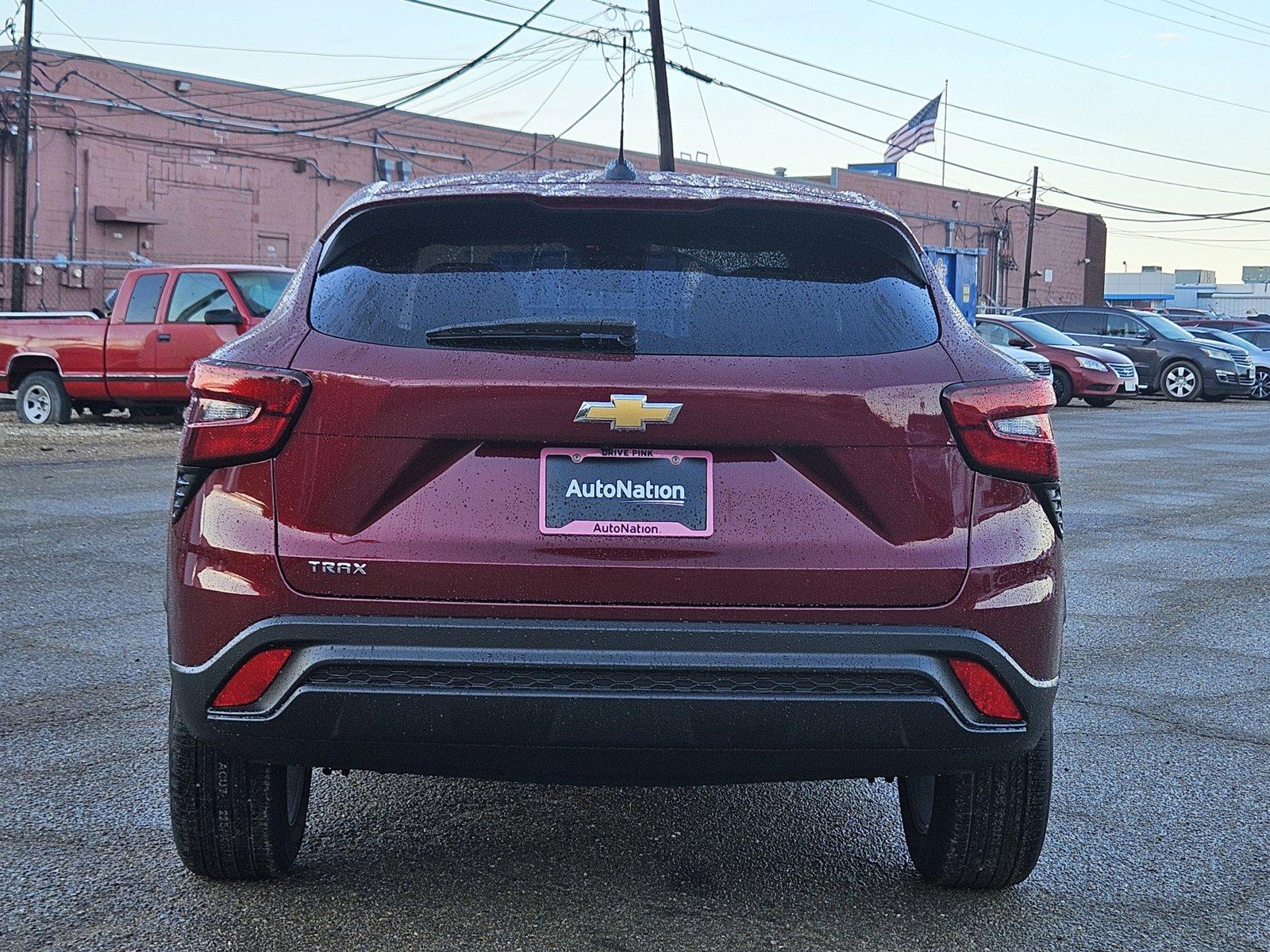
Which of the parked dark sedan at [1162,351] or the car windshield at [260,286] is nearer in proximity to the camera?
the car windshield at [260,286]

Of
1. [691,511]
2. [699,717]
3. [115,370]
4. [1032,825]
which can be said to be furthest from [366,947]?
[115,370]

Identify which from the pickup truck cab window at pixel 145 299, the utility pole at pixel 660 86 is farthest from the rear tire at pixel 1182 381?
the pickup truck cab window at pixel 145 299

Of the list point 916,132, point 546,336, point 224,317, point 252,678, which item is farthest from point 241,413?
point 916,132

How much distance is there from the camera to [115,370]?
17.5m

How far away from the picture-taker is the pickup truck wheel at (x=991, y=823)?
3479 mm

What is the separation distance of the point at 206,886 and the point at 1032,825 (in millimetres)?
1994

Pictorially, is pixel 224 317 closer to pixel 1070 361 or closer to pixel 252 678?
pixel 252 678

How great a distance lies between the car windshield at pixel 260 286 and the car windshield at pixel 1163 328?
20.5 meters

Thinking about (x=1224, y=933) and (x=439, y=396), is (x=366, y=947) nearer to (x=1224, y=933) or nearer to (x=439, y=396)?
(x=439, y=396)

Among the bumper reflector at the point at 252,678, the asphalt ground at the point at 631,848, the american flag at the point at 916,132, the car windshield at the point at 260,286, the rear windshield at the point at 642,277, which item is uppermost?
the american flag at the point at 916,132

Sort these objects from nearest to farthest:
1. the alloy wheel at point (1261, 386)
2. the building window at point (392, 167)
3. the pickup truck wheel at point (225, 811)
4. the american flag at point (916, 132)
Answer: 1. the pickup truck wheel at point (225, 811)
2. the alloy wheel at point (1261, 386)
3. the building window at point (392, 167)
4. the american flag at point (916, 132)

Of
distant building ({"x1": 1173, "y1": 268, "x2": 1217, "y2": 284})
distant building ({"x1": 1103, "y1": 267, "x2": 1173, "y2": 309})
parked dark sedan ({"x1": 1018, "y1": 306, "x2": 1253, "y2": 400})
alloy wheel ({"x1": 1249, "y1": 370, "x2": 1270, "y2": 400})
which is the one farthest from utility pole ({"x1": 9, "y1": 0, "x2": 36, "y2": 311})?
distant building ({"x1": 1173, "y1": 268, "x2": 1217, "y2": 284})

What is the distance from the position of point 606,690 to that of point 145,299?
51.8 ft

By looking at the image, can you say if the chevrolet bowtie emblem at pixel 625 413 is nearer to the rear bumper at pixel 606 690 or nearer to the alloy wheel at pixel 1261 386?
the rear bumper at pixel 606 690
